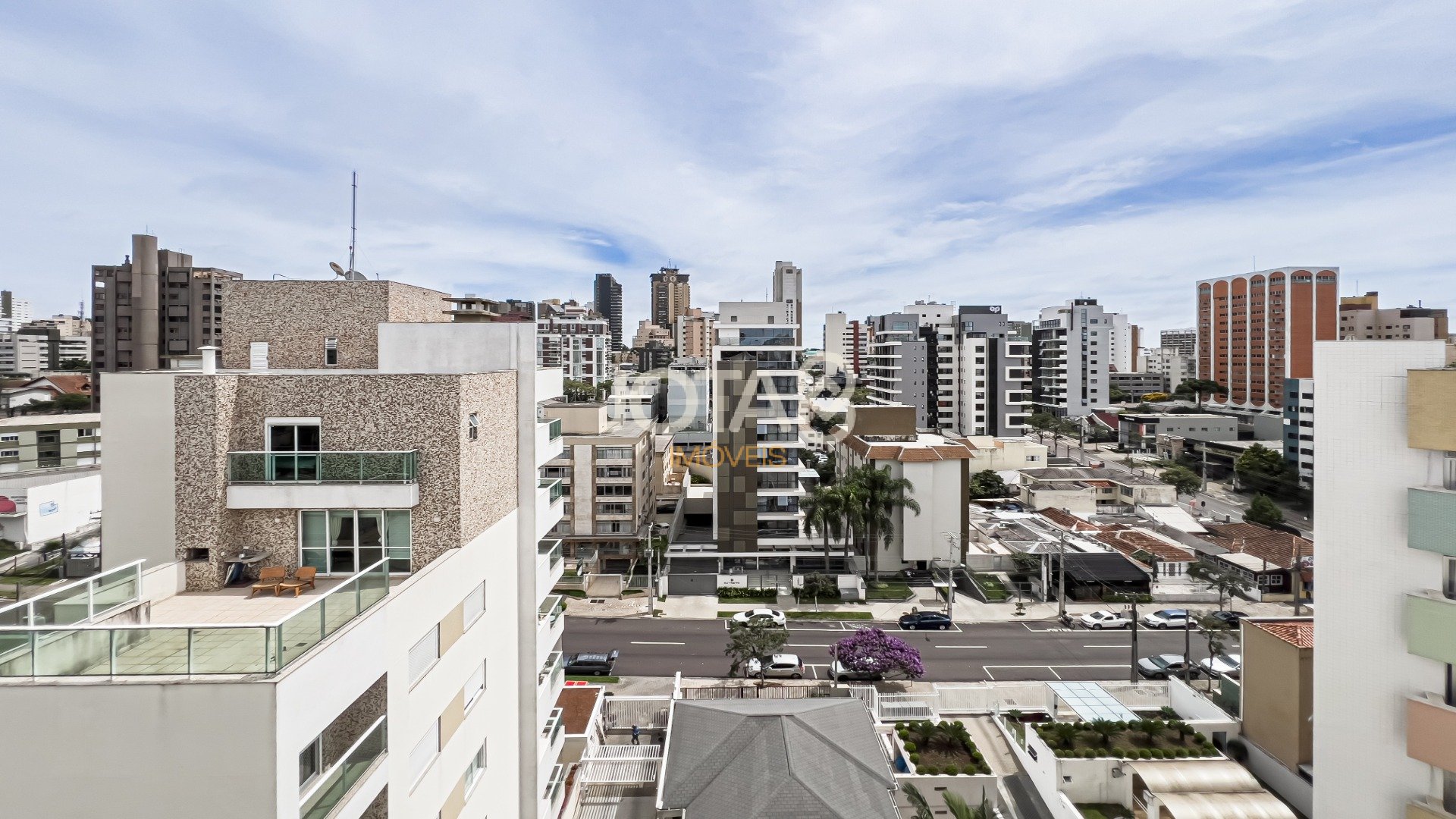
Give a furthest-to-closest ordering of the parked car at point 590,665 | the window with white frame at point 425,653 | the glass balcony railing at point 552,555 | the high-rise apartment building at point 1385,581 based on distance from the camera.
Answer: the parked car at point 590,665 → the glass balcony railing at point 552,555 → the high-rise apartment building at point 1385,581 → the window with white frame at point 425,653

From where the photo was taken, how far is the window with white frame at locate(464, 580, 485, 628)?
496 inches

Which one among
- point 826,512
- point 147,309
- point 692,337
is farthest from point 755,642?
point 692,337

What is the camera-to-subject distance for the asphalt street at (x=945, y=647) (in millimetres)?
33656

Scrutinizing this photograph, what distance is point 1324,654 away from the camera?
17.4 meters

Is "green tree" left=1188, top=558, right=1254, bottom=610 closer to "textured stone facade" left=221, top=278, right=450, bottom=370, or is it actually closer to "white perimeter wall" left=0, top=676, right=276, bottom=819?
"textured stone facade" left=221, top=278, right=450, bottom=370

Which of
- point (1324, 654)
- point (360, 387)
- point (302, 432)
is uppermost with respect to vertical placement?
point (360, 387)

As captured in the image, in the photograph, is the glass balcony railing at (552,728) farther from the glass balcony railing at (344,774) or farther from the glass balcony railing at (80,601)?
the glass balcony railing at (80,601)

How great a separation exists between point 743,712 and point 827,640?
15.4m

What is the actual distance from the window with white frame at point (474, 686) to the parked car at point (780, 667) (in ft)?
66.1

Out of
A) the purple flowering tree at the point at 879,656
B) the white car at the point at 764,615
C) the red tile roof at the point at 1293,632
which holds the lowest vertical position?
the white car at the point at 764,615

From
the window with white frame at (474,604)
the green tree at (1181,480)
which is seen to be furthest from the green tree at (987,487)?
the window with white frame at (474,604)

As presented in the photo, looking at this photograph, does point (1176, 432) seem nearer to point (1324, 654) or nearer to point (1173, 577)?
point (1173, 577)

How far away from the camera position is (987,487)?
6969cm

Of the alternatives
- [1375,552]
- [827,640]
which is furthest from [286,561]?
[827,640]
